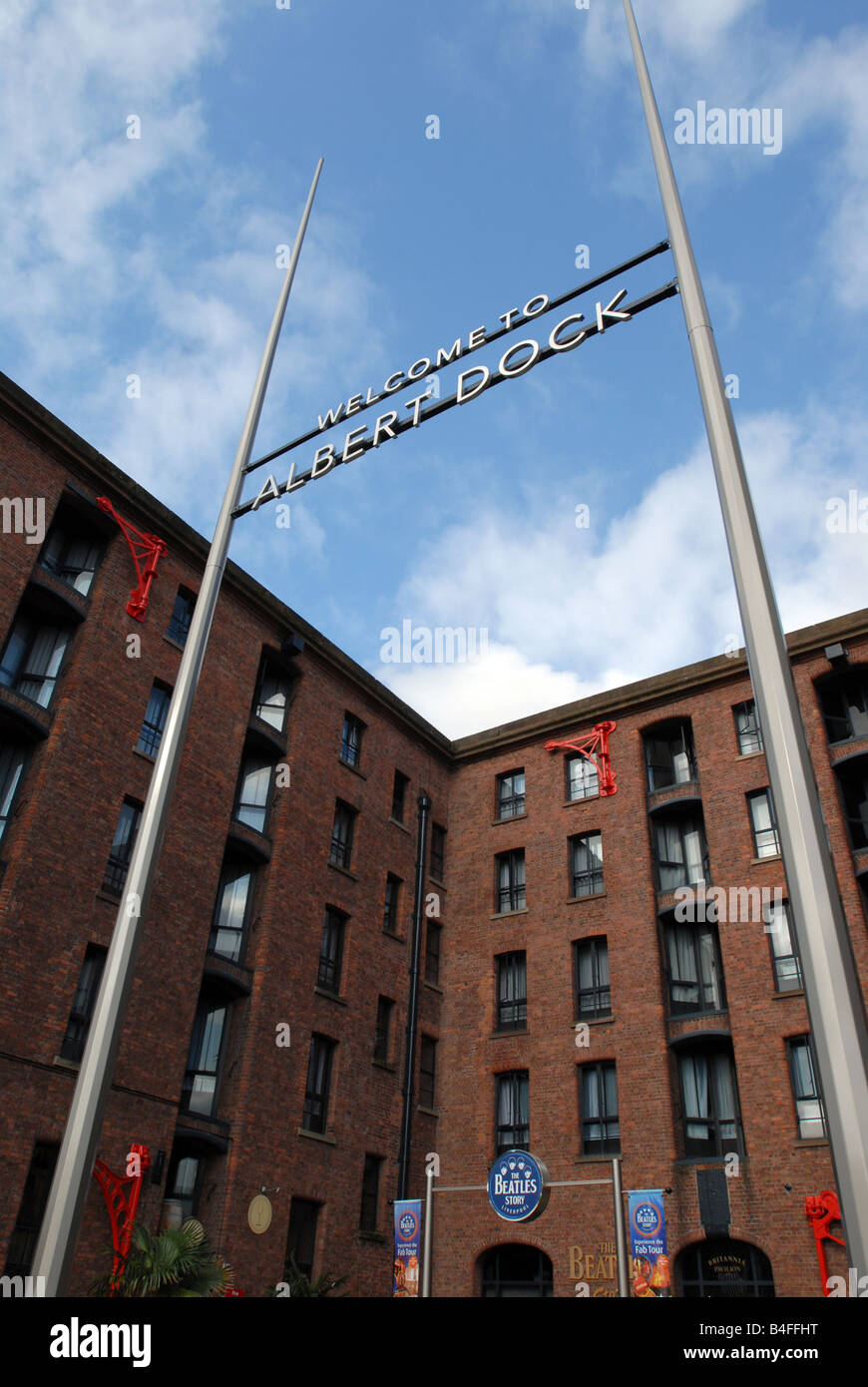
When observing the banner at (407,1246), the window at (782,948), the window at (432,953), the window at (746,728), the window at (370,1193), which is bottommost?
the banner at (407,1246)

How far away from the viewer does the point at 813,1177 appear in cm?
2080

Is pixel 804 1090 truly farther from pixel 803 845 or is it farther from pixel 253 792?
pixel 803 845

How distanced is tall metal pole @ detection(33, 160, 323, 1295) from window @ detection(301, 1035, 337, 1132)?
17.2 metres

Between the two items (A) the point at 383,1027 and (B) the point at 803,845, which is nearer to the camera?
(B) the point at 803,845

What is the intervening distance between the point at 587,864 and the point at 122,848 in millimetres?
13841

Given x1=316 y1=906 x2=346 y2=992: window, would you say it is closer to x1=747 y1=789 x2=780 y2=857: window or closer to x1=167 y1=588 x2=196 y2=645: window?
x1=167 y1=588 x2=196 y2=645: window

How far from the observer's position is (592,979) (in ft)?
87.3

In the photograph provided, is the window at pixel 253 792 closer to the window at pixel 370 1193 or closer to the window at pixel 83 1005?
the window at pixel 83 1005

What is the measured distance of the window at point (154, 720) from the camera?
22.5 m

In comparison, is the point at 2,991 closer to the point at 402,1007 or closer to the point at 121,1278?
the point at 121,1278

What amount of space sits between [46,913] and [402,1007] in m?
11.8

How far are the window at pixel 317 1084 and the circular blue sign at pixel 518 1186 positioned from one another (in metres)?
6.52

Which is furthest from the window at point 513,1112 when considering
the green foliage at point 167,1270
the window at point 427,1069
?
A: the green foliage at point 167,1270
